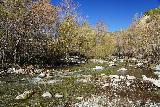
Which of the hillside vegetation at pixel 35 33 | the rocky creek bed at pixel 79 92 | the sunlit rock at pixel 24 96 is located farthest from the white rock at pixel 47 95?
the hillside vegetation at pixel 35 33

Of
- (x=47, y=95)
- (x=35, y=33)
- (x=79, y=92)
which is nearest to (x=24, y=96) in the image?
(x=47, y=95)

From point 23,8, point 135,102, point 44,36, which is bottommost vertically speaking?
point 135,102

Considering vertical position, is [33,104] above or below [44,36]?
below

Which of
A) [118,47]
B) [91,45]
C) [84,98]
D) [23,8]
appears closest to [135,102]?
[84,98]

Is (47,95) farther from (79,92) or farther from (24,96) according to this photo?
(79,92)

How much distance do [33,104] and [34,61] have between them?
2531cm

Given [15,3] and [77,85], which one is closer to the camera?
[77,85]

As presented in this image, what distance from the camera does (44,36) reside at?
4416 cm

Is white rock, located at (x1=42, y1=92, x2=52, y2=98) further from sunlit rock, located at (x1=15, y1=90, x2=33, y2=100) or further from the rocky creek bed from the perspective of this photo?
sunlit rock, located at (x1=15, y1=90, x2=33, y2=100)

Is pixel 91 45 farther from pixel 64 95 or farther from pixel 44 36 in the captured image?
pixel 64 95

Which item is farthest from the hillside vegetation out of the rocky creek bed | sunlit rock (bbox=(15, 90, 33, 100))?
sunlit rock (bbox=(15, 90, 33, 100))

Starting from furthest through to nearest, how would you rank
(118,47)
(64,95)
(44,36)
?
(118,47) < (44,36) < (64,95)

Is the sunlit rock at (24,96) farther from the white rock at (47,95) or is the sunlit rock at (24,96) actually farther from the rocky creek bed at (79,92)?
the white rock at (47,95)

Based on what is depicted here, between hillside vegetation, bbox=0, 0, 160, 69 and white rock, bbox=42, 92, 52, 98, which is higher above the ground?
hillside vegetation, bbox=0, 0, 160, 69
